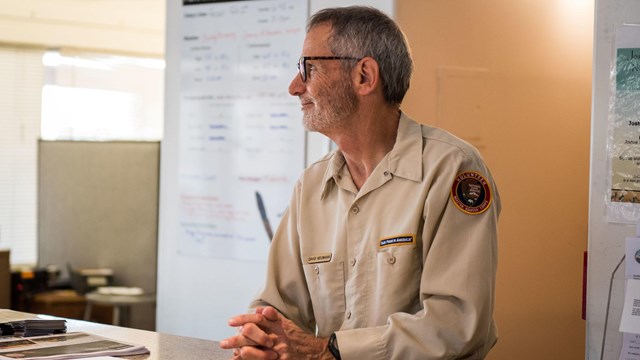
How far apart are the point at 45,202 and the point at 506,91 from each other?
259cm

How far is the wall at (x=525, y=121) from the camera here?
3141 mm

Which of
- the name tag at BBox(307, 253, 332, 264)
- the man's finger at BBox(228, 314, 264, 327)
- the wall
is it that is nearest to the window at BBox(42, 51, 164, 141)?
the wall

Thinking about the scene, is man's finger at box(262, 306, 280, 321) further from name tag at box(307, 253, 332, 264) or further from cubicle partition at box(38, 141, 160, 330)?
cubicle partition at box(38, 141, 160, 330)

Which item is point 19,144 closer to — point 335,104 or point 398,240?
point 335,104

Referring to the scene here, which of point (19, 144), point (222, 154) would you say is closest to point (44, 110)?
point (19, 144)

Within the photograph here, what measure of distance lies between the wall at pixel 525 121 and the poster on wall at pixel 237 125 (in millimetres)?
523

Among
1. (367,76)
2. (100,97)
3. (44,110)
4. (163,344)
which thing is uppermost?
(100,97)

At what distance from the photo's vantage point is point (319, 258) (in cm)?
204

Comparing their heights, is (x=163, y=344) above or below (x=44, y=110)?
below

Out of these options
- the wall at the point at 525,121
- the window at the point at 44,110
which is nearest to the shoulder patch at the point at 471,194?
the wall at the point at 525,121

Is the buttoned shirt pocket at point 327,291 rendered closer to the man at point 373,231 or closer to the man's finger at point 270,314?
the man at point 373,231

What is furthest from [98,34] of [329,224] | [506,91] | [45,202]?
[329,224]

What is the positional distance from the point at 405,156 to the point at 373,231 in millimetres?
178

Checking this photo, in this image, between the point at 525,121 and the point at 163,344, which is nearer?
the point at 163,344
